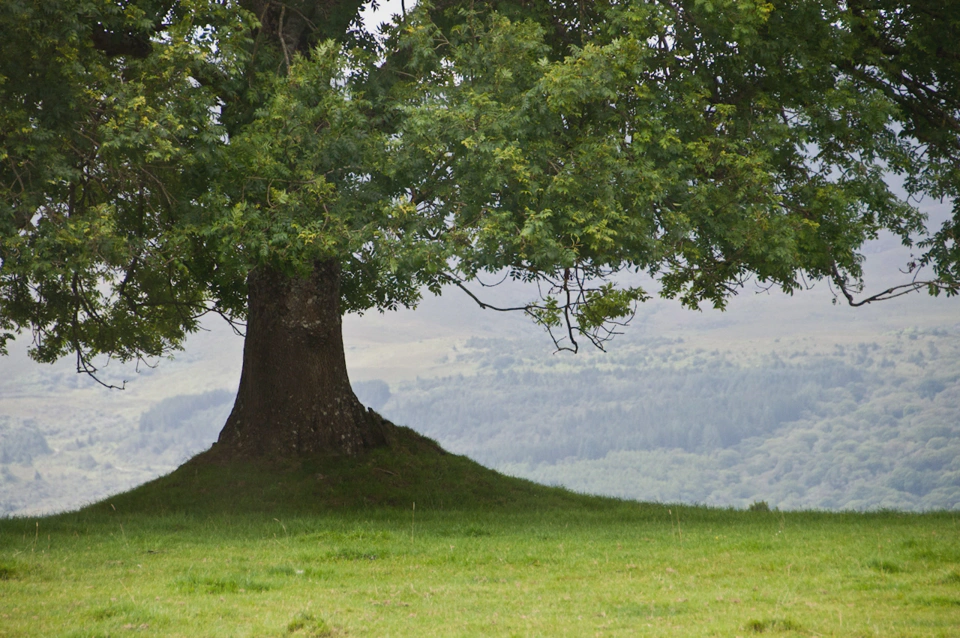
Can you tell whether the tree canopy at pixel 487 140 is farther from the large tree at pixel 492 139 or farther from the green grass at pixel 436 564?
the green grass at pixel 436 564

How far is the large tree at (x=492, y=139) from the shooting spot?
14289 millimetres

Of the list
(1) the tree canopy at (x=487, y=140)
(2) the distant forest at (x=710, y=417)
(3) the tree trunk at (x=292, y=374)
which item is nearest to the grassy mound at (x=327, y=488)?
(3) the tree trunk at (x=292, y=374)

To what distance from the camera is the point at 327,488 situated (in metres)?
18.4

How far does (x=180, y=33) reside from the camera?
14.6 m

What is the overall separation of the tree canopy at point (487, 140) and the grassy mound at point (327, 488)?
394 cm

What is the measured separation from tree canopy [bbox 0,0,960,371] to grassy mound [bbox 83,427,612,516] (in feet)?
12.9

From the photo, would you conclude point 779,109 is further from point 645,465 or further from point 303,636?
point 645,465

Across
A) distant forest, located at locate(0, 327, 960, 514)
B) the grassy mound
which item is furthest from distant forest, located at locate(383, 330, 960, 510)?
the grassy mound

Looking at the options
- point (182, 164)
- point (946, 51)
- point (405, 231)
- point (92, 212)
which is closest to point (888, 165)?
point (946, 51)

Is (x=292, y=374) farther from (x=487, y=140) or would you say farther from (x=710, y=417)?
(x=710, y=417)

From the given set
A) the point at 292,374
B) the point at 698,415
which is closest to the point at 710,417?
the point at 698,415

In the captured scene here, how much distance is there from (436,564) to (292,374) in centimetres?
785

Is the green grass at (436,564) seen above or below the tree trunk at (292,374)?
below

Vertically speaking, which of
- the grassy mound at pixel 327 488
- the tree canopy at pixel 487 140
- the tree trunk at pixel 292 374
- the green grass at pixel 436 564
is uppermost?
the tree canopy at pixel 487 140
